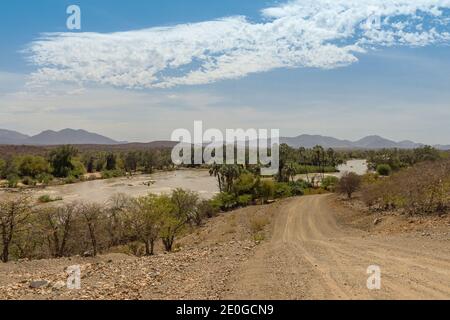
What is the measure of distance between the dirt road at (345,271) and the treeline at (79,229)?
39.8 feet

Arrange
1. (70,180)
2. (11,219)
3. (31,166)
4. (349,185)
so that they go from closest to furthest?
(11,219)
(349,185)
(70,180)
(31,166)

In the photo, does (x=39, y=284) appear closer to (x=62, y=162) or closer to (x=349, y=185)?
(x=349, y=185)

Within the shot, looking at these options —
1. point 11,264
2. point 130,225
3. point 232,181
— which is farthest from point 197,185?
point 11,264

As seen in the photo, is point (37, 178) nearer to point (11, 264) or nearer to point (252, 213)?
point (252, 213)

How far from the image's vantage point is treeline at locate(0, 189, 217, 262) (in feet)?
75.9

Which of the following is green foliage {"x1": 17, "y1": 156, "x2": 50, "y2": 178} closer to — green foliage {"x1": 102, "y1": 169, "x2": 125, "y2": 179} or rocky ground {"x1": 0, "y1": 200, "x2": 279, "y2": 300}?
green foliage {"x1": 102, "y1": 169, "x2": 125, "y2": 179}

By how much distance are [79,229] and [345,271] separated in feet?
59.8

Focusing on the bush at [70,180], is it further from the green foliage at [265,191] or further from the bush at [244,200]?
the green foliage at [265,191]

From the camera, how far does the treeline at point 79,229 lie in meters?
23.1

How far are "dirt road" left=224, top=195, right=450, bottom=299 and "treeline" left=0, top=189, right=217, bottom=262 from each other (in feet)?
39.8

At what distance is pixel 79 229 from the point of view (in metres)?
25.0

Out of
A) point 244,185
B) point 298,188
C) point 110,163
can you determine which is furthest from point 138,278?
point 110,163
